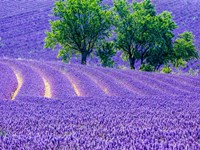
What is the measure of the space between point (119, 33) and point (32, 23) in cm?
1846

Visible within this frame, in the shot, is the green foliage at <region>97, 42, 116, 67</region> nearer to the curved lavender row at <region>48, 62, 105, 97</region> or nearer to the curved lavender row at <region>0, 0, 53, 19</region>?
the curved lavender row at <region>48, 62, 105, 97</region>

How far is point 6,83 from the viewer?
1614cm

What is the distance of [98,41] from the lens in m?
34.5

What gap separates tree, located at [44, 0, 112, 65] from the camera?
32.7 m

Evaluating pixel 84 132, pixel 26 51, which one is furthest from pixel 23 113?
pixel 26 51

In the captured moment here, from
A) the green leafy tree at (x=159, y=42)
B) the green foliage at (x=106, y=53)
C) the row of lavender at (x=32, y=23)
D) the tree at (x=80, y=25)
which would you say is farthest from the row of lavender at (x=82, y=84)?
the row of lavender at (x=32, y=23)

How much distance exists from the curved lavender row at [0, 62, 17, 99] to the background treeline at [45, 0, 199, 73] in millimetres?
12383

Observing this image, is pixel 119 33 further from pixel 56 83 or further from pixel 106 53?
pixel 56 83

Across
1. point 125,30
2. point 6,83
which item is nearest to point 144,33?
point 125,30

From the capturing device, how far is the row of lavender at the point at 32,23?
132ft

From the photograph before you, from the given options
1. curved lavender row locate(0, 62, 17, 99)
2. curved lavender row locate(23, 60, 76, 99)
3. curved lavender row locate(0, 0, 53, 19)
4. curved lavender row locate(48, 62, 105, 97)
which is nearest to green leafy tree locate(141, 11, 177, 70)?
curved lavender row locate(48, 62, 105, 97)

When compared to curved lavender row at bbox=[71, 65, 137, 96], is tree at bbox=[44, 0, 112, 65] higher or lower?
higher

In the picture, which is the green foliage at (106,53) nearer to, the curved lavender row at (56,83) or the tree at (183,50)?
the tree at (183,50)

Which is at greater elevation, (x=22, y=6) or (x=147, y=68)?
(x=22, y=6)
